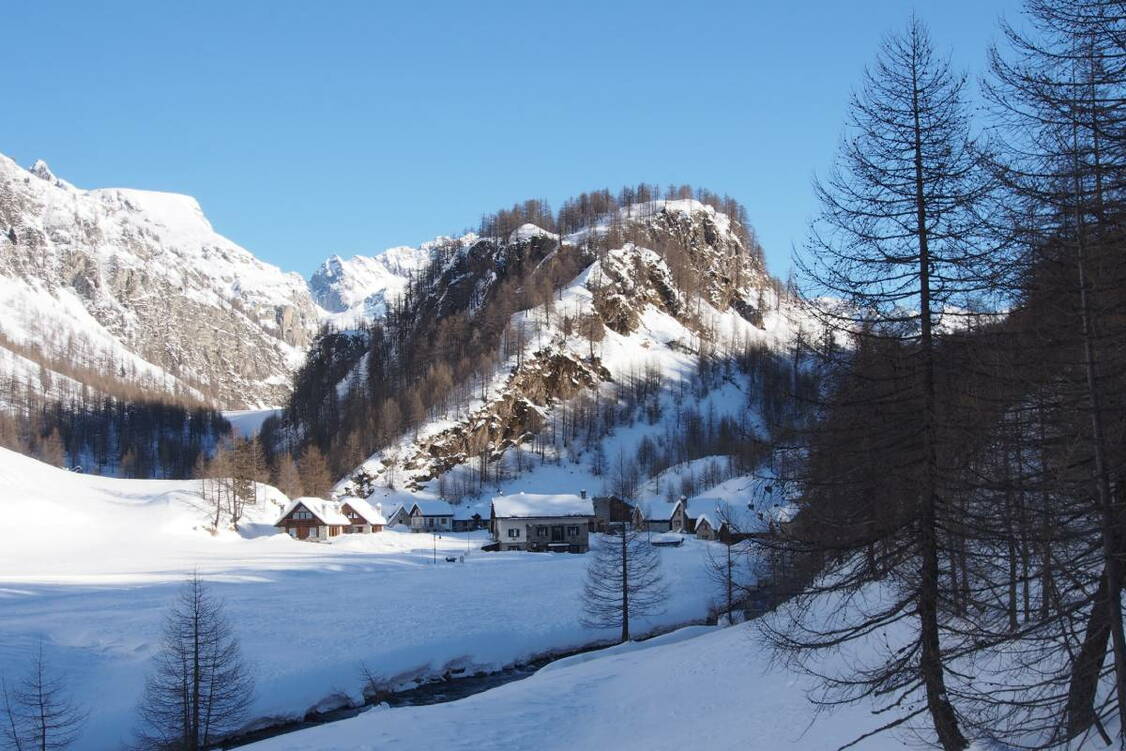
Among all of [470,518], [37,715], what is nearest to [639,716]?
[37,715]

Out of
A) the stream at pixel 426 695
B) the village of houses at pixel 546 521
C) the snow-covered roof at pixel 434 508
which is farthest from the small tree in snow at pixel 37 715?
the snow-covered roof at pixel 434 508

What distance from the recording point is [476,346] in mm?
177250

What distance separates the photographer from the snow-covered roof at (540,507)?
3745 inches

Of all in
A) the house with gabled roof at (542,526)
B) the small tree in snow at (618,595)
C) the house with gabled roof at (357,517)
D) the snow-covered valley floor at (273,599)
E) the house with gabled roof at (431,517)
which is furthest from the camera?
the house with gabled roof at (431,517)

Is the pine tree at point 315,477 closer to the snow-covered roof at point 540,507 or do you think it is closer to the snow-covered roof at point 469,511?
the snow-covered roof at point 469,511

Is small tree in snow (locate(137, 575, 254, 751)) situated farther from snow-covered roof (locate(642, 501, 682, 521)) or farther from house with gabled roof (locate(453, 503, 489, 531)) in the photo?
house with gabled roof (locate(453, 503, 489, 531))

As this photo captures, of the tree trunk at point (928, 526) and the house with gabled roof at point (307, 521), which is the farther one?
the house with gabled roof at point (307, 521)

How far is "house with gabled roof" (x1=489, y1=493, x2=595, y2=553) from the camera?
94.3 metres

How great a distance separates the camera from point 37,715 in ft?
96.2

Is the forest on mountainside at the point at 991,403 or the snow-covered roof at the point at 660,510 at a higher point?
the forest on mountainside at the point at 991,403

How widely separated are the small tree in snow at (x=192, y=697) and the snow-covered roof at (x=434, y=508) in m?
86.5

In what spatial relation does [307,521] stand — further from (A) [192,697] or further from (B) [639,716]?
(B) [639,716]

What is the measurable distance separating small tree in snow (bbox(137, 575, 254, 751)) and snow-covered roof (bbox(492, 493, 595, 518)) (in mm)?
61194

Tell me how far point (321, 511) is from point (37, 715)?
6864cm
